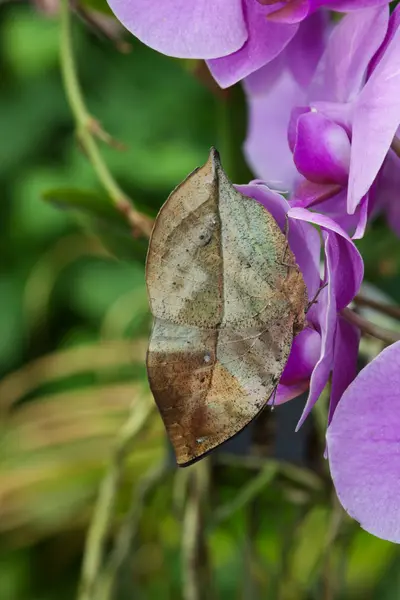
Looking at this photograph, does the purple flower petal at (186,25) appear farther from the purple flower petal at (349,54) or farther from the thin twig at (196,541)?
the thin twig at (196,541)

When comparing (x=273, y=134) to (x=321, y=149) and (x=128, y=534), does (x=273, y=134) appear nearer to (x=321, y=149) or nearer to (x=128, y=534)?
(x=321, y=149)

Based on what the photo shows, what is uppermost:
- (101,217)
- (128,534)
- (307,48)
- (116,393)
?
(307,48)

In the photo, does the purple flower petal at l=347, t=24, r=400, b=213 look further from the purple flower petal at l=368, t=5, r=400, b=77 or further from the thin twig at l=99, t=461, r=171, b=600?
the thin twig at l=99, t=461, r=171, b=600

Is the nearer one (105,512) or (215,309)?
(215,309)

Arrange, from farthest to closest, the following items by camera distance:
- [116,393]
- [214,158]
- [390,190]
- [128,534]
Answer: [116,393]
[128,534]
[390,190]
[214,158]

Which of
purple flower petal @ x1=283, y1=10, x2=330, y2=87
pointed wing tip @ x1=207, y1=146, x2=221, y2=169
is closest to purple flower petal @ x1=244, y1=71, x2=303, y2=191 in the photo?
purple flower petal @ x1=283, y1=10, x2=330, y2=87

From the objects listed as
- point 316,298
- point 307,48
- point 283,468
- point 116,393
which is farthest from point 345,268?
point 116,393
